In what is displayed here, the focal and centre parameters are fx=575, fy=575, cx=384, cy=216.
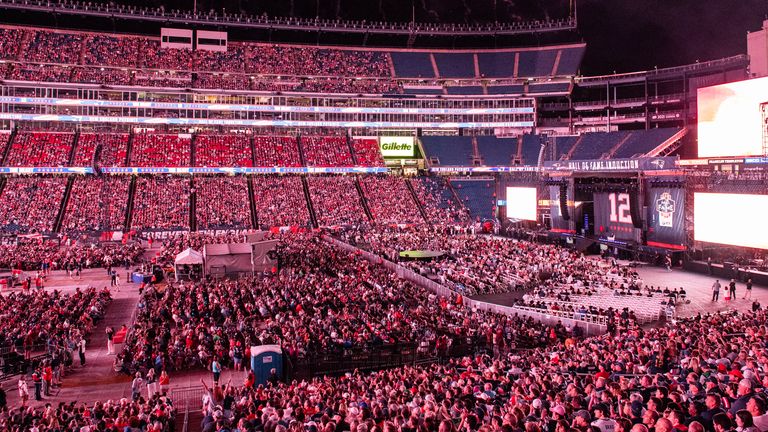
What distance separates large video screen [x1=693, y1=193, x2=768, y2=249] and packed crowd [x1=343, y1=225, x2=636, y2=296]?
5463 mm

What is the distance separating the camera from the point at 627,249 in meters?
37.2

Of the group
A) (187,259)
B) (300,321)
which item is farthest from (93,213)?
(300,321)

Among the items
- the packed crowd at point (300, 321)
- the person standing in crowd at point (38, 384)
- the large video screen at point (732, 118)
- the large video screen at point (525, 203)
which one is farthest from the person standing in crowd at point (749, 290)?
the person standing in crowd at point (38, 384)

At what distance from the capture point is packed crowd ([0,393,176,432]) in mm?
10875

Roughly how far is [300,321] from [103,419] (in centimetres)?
943

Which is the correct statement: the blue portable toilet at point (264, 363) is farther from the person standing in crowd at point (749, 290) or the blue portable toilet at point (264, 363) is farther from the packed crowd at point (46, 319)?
the person standing in crowd at point (749, 290)

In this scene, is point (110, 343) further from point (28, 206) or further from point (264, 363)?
point (28, 206)

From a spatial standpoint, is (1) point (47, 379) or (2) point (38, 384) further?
(1) point (47, 379)

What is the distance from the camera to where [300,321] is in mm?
20281

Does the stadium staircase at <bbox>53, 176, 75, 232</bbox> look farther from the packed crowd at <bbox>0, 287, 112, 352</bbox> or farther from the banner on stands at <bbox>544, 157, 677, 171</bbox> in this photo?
the banner on stands at <bbox>544, 157, 677, 171</bbox>

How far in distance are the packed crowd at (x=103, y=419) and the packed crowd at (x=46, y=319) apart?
6.64 m

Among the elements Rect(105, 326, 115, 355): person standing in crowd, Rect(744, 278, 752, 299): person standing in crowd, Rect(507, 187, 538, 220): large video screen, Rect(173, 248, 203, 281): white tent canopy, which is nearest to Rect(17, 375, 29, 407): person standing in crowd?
Rect(105, 326, 115, 355): person standing in crowd

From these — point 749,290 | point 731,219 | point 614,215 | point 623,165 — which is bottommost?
point 749,290

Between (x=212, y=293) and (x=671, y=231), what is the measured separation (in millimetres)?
26858
